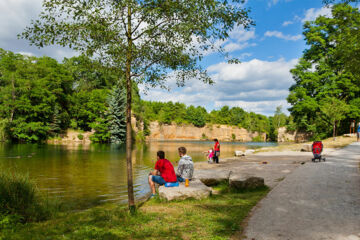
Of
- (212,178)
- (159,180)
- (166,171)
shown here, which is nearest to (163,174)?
(166,171)

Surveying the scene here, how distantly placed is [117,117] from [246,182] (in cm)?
4752

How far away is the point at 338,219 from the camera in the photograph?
487 centimetres

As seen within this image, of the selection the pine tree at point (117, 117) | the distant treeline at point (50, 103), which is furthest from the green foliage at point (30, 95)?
the pine tree at point (117, 117)

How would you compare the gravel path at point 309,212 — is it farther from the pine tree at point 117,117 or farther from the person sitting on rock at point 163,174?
the pine tree at point 117,117

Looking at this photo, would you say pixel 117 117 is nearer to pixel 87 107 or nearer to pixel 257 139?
pixel 87 107

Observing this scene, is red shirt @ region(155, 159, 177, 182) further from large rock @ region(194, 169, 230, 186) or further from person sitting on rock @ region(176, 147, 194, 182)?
large rock @ region(194, 169, 230, 186)

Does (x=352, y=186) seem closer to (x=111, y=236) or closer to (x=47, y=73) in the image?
(x=111, y=236)

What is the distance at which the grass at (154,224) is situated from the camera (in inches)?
179

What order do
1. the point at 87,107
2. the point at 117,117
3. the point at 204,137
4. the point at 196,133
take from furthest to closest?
the point at 204,137
the point at 196,133
the point at 87,107
the point at 117,117

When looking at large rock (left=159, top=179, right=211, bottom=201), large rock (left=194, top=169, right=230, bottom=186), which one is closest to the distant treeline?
large rock (left=194, top=169, right=230, bottom=186)

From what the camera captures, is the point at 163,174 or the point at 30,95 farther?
the point at 30,95

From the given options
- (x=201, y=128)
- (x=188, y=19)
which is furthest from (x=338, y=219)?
(x=201, y=128)

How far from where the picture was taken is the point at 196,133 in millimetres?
105625

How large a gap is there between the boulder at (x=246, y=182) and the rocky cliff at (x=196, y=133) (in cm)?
8575
